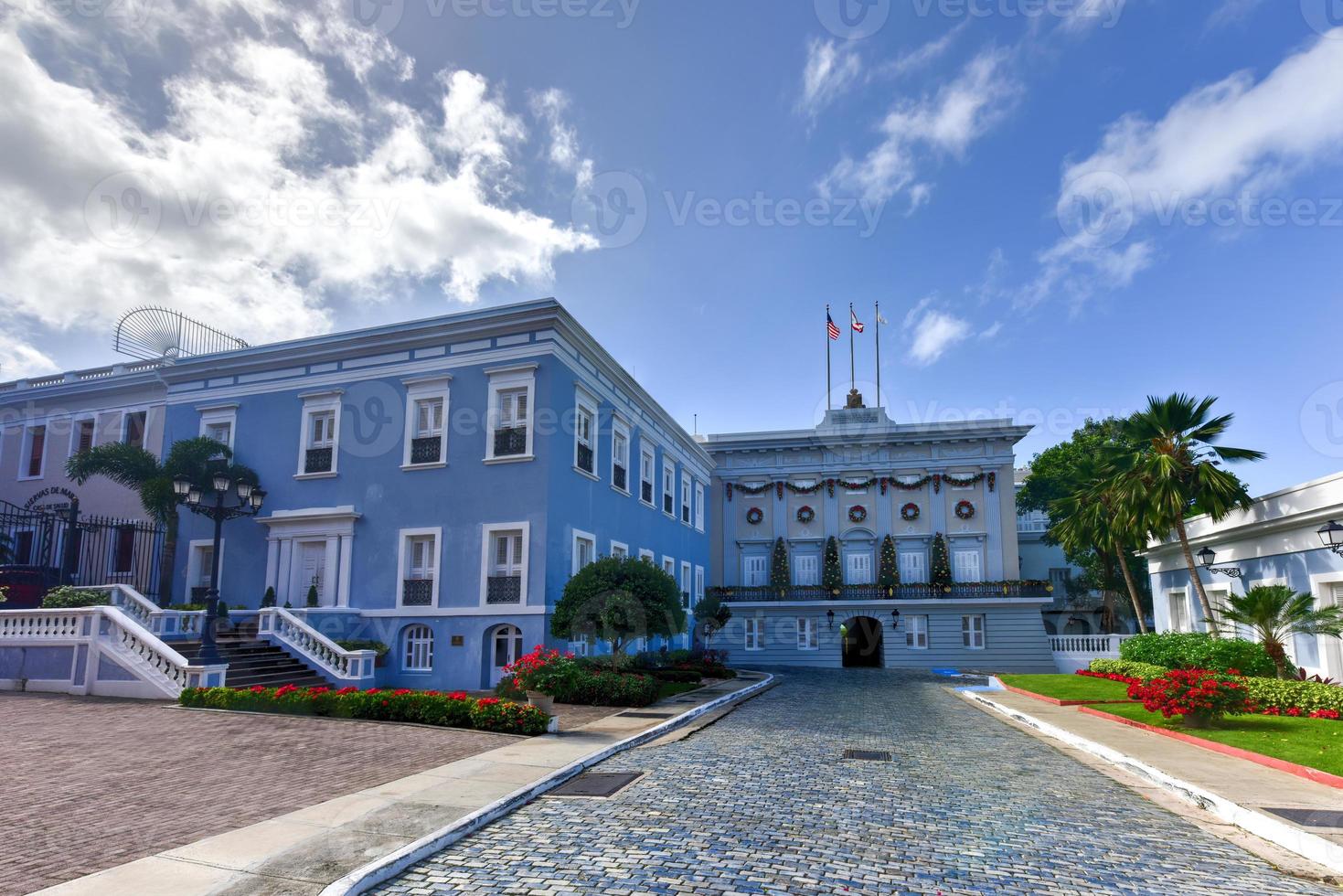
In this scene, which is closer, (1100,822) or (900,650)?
(1100,822)

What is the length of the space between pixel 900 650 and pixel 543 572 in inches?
889

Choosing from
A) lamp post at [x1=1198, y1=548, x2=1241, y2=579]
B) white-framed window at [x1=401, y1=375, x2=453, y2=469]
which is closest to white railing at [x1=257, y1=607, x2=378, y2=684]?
white-framed window at [x1=401, y1=375, x2=453, y2=469]

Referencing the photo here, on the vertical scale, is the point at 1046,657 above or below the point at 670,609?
below

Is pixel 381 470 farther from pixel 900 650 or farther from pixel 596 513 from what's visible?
pixel 900 650

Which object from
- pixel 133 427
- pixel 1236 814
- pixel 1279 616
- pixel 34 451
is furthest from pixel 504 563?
pixel 34 451

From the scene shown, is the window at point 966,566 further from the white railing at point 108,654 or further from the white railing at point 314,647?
the white railing at point 108,654

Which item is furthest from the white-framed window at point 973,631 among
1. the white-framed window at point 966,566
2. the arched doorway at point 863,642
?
the arched doorway at point 863,642

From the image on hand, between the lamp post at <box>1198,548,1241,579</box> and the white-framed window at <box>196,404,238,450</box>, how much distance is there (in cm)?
2799

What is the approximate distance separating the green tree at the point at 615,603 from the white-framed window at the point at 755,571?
21476 mm

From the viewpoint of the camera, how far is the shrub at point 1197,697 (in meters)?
13.6

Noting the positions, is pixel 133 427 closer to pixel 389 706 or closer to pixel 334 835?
pixel 389 706

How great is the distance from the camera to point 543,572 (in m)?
20.2

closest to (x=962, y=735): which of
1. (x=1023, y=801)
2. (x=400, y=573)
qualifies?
(x=1023, y=801)

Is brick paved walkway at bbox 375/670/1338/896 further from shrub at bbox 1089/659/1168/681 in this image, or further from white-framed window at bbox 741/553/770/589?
white-framed window at bbox 741/553/770/589
